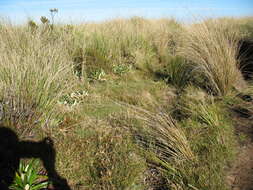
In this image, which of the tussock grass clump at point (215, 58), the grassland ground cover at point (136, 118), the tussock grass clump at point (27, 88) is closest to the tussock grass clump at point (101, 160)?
the grassland ground cover at point (136, 118)

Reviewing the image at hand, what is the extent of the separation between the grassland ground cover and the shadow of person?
59mm

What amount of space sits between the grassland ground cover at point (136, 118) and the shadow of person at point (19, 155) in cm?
6

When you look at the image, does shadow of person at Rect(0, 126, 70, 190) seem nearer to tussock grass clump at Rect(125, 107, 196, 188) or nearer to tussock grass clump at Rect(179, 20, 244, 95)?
tussock grass clump at Rect(125, 107, 196, 188)

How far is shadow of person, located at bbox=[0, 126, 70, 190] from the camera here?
5.33 feet

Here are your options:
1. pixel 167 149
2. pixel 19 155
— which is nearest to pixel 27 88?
pixel 19 155

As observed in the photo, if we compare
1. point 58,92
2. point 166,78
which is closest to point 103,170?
point 58,92

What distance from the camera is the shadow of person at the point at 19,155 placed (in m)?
→ 1.62

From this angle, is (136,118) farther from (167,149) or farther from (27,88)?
(27,88)

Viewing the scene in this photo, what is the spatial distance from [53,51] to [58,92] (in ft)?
1.76

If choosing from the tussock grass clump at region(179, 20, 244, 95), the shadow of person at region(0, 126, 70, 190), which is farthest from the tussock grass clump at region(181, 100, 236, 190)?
the shadow of person at region(0, 126, 70, 190)

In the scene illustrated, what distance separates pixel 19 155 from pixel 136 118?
1218 millimetres

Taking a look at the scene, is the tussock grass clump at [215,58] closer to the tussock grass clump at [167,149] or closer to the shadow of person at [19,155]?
the tussock grass clump at [167,149]

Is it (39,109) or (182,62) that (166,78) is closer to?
(182,62)

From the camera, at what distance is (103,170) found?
1.69 meters
